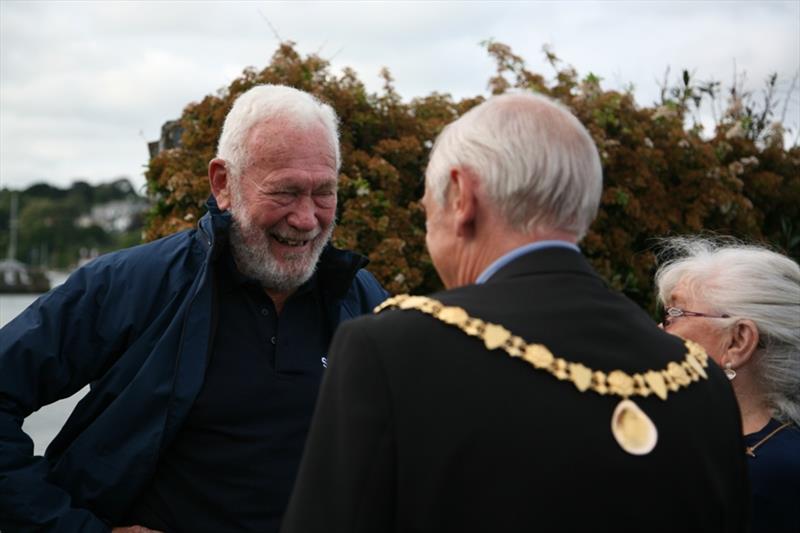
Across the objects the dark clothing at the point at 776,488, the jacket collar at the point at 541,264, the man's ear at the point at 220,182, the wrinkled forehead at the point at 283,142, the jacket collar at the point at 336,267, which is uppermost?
the wrinkled forehead at the point at 283,142

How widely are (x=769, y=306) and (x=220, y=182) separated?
6.15ft

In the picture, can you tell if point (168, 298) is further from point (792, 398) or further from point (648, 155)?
point (648, 155)

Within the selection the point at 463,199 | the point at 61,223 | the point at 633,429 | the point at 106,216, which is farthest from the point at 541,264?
the point at 106,216

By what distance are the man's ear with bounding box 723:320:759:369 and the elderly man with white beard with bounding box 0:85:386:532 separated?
4.33ft

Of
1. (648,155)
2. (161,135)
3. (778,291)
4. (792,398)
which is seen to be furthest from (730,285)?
(161,135)

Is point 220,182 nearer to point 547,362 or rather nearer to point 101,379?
point 101,379

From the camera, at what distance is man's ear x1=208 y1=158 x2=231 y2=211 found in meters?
3.00

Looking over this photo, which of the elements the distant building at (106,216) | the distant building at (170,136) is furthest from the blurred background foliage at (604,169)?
the distant building at (106,216)

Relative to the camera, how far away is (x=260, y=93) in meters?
3.00

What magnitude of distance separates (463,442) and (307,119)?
1804 millimetres

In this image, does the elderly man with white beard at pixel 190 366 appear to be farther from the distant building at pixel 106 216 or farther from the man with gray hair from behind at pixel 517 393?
the distant building at pixel 106 216

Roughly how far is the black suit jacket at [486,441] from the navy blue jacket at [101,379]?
4.03 feet

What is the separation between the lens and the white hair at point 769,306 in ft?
8.79

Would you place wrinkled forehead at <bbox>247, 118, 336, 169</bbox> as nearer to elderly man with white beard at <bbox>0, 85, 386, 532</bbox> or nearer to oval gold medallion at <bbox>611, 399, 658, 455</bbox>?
elderly man with white beard at <bbox>0, 85, 386, 532</bbox>
